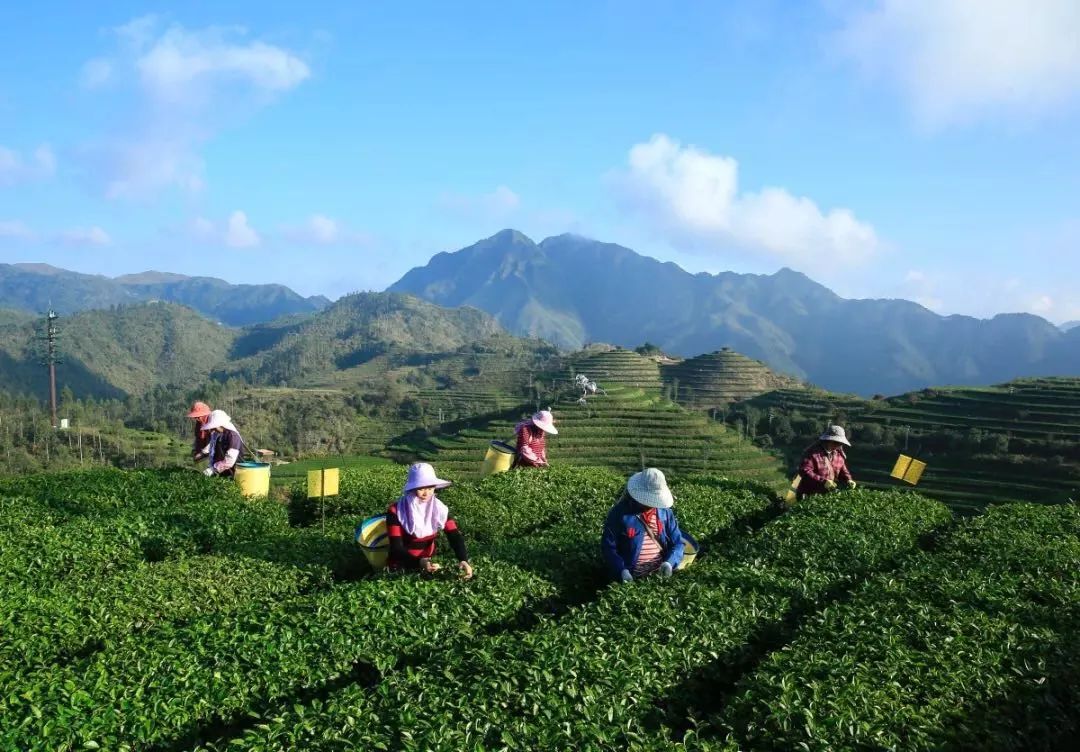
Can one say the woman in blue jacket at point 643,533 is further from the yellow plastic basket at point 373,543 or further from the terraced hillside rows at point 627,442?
the terraced hillside rows at point 627,442

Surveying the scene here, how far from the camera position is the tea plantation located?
5059 mm

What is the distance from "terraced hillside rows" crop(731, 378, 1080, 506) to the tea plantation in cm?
5153

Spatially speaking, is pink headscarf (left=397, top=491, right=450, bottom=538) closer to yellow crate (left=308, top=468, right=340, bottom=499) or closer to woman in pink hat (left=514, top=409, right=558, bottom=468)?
yellow crate (left=308, top=468, right=340, bottom=499)

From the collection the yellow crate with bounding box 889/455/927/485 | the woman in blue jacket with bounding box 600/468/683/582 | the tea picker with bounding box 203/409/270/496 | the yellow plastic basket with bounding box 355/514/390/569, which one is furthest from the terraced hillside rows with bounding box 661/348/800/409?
the yellow plastic basket with bounding box 355/514/390/569

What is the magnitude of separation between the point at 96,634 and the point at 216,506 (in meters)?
4.98

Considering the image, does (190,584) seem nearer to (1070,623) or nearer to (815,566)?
(815,566)

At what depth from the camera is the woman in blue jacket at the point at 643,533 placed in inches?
334

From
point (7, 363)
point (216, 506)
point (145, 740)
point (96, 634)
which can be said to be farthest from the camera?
point (7, 363)

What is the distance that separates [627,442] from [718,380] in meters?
53.1

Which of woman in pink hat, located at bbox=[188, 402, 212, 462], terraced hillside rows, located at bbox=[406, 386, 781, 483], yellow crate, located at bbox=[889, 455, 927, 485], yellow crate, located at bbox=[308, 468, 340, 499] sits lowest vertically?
terraced hillside rows, located at bbox=[406, 386, 781, 483]

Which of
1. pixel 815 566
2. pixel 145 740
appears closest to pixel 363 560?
pixel 145 740

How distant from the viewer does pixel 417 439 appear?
9125 cm

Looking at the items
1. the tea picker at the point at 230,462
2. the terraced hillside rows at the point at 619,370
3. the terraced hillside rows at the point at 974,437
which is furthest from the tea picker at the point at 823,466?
the terraced hillside rows at the point at 619,370

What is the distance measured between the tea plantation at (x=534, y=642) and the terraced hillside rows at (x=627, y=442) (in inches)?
2279
